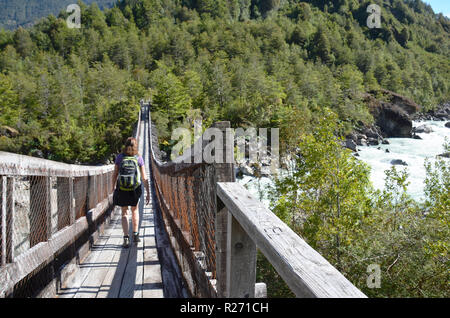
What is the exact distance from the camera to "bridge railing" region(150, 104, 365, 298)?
0.74m

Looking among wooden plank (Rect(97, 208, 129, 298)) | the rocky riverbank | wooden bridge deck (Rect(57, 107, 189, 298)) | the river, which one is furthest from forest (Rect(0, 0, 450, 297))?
wooden plank (Rect(97, 208, 129, 298))

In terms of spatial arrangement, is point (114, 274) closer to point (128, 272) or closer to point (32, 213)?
point (128, 272)

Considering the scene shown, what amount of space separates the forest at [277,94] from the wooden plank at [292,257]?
6.80 meters

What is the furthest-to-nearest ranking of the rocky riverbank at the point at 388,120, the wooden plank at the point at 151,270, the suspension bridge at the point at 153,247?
the rocky riverbank at the point at 388,120 → the wooden plank at the point at 151,270 → the suspension bridge at the point at 153,247

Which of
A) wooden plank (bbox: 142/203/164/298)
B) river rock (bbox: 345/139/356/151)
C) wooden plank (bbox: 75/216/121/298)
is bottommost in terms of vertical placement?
wooden plank (bbox: 75/216/121/298)

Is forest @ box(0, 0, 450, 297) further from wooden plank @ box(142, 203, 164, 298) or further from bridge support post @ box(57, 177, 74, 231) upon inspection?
bridge support post @ box(57, 177, 74, 231)

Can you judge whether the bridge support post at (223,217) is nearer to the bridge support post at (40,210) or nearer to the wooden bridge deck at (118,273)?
the wooden bridge deck at (118,273)

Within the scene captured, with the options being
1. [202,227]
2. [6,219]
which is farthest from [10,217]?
[202,227]

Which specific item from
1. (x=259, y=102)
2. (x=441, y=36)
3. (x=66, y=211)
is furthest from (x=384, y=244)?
(x=441, y=36)

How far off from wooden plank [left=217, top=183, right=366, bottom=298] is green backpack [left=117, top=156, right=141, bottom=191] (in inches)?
110

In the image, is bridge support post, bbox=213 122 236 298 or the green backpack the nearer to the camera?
bridge support post, bbox=213 122 236 298

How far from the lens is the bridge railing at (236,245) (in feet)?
2.43

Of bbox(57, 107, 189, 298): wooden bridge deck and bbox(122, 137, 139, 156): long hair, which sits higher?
bbox(122, 137, 139, 156): long hair

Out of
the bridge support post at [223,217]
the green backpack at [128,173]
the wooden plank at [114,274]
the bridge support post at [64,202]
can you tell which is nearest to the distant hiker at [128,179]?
the green backpack at [128,173]
